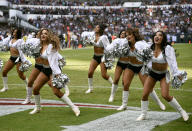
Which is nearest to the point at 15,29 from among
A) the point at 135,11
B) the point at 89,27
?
the point at 89,27

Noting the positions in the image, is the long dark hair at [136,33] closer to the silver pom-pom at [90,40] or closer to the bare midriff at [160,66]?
the bare midriff at [160,66]

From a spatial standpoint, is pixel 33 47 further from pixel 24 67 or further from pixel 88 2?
pixel 88 2

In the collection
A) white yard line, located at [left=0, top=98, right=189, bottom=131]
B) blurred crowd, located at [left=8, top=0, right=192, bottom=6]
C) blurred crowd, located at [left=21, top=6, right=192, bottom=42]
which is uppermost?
white yard line, located at [left=0, top=98, right=189, bottom=131]

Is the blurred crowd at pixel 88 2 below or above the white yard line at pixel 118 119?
below

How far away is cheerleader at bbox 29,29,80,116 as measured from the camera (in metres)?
6.86

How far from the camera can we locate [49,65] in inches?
282

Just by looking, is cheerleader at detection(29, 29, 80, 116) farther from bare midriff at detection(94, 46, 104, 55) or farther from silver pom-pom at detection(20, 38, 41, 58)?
bare midriff at detection(94, 46, 104, 55)

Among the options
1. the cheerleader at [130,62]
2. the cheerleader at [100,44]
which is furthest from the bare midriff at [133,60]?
the cheerleader at [100,44]

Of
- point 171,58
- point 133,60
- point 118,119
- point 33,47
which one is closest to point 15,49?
point 33,47

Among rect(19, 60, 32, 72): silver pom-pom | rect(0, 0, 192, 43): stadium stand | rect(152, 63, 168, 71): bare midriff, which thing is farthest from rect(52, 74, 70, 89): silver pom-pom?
rect(0, 0, 192, 43): stadium stand

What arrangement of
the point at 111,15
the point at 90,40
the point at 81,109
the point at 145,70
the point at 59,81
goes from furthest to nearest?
the point at 111,15 → the point at 90,40 → the point at 81,109 → the point at 145,70 → the point at 59,81

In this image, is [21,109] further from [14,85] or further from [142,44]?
[14,85]

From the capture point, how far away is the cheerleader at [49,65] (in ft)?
22.5

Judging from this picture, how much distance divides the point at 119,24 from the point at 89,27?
3.96 metres
